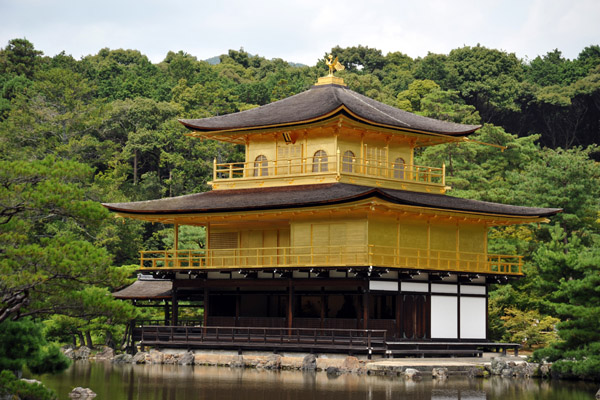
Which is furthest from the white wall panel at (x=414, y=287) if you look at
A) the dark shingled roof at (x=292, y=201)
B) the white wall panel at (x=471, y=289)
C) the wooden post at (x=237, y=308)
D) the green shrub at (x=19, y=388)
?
the green shrub at (x=19, y=388)

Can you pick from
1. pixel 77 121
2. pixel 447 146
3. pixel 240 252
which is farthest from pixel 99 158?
pixel 240 252

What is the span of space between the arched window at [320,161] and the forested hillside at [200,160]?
10.1 metres

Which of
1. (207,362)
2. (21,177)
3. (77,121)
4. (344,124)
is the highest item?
(77,121)

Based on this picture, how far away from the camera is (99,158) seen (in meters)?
71.4

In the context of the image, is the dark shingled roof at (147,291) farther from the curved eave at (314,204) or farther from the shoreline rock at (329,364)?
the curved eave at (314,204)

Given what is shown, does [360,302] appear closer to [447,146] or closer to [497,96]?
[447,146]

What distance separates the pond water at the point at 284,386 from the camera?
28.3 metres

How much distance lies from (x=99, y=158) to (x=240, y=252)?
30.3m

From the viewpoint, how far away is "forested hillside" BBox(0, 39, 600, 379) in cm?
2239

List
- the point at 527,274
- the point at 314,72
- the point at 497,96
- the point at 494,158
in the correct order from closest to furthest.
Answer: the point at 527,274, the point at 494,158, the point at 497,96, the point at 314,72

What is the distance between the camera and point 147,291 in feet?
151

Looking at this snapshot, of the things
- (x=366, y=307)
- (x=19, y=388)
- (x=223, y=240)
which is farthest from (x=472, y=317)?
(x=19, y=388)

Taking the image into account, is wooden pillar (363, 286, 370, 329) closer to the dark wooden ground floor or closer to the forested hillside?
the dark wooden ground floor

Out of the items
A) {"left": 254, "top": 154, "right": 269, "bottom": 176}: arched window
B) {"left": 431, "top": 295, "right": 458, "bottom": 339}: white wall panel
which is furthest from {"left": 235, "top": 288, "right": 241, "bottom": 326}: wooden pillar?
{"left": 431, "top": 295, "right": 458, "bottom": 339}: white wall panel
